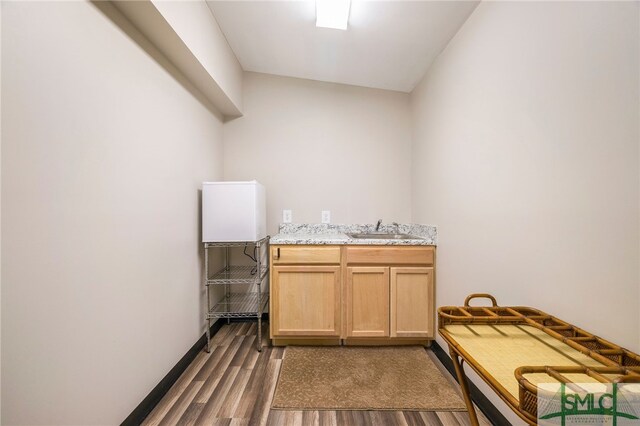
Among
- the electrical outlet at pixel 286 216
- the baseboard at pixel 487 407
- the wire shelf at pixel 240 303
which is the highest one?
the electrical outlet at pixel 286 216

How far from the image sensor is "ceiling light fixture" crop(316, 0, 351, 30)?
5.24 feet

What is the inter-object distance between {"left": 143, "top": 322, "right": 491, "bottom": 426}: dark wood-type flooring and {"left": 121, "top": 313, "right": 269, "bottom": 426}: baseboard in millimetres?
29

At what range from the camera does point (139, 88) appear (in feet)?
4.52

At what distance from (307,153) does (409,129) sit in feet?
3.46

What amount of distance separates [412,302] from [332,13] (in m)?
2.10

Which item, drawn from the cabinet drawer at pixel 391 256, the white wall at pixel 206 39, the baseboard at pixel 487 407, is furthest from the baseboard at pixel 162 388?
the white wall at pixel 206 39

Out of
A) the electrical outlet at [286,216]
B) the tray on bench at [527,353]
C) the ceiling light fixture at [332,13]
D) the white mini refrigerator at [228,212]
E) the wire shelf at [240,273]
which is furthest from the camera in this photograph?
the electrical outlet at [286,216]

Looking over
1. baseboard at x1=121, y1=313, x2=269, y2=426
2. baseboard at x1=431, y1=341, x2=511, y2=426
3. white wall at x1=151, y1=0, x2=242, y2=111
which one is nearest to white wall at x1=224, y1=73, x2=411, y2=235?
white wall at x1=151, y1=0, x2=242, y2=111

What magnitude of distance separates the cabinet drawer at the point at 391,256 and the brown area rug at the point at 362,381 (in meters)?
0.69

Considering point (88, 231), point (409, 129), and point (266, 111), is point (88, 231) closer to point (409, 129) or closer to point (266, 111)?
point (266, 111)

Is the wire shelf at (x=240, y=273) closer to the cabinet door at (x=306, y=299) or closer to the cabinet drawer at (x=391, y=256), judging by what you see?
the cabinet door at (x=306, y=299)

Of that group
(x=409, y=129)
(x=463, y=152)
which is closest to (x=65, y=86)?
(x=463, y=152)

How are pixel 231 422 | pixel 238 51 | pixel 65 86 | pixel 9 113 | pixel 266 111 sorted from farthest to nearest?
1. pixel 266 111
2. pixel 238 51
3. pixel 231 422
4. pixel 65 86
5. pixel 9 113

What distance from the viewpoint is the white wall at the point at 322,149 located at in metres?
2.66
